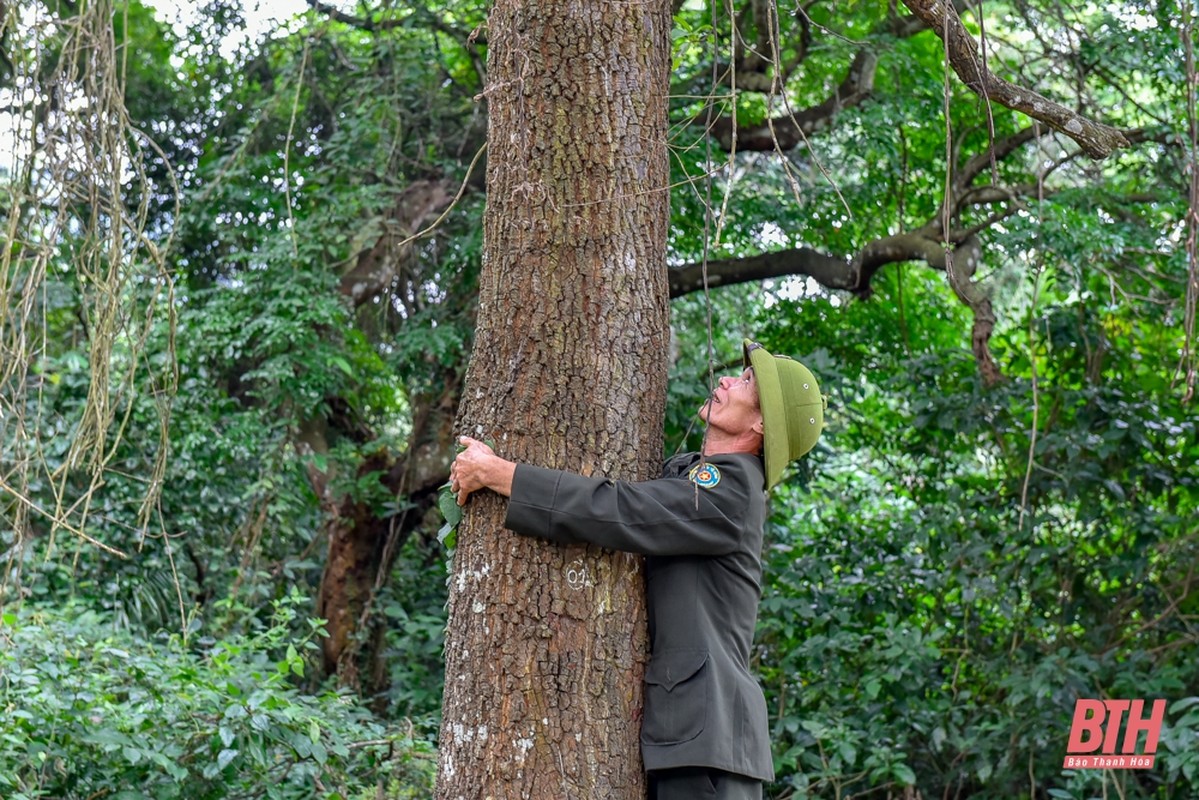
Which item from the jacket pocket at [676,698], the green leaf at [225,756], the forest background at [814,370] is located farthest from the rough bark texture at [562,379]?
the forest background at [814,370]

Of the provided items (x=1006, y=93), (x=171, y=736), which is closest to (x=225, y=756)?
(x=171, y=736)

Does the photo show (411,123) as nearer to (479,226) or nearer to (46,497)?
(479,226)

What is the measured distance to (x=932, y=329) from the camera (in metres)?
7.66

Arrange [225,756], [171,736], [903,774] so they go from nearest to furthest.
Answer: [225,756] < [171,736] < [903,774]

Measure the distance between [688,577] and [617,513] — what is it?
31 cm

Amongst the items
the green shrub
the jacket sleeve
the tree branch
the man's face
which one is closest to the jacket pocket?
the jacket sleeve

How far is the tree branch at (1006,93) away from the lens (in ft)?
9.80

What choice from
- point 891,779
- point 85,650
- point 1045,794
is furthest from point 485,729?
point 1045,794

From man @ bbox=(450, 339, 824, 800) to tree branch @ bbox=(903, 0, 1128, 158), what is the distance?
87 centimetres

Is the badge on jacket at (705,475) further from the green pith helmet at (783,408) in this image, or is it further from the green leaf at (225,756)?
the green leaf at (225,756)

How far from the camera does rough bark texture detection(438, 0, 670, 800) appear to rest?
2.59 metres

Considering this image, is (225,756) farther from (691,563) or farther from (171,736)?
(691,563)

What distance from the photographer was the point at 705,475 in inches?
110

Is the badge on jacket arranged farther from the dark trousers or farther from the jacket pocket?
the dark trousers
